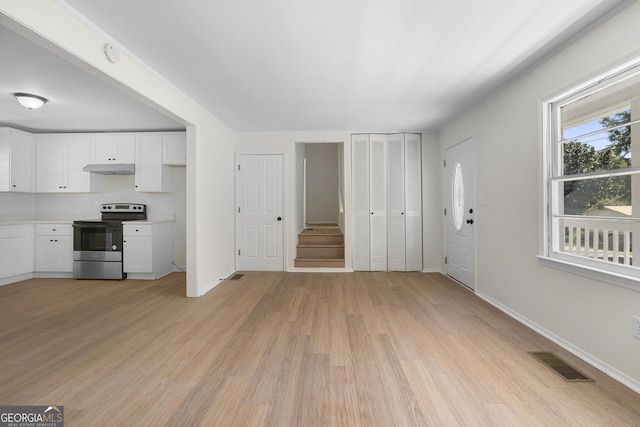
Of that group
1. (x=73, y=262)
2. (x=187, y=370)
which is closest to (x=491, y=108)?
(x=187, y=370)

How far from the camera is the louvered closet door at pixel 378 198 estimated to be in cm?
490

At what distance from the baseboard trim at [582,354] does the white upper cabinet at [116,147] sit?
5.82 meters

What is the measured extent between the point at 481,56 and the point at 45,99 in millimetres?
4871

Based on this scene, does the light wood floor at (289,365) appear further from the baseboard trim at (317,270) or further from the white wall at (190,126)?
the baseboard trim at (317,270)

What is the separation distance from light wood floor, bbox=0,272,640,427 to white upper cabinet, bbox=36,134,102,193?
202cm

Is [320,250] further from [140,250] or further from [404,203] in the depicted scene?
[140,250]

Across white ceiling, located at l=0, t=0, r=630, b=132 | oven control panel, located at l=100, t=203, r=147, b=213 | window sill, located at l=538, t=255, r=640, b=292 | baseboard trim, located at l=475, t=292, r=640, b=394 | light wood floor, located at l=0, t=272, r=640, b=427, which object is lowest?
light wood floor, located at l=0, t=272, r=640, b=427

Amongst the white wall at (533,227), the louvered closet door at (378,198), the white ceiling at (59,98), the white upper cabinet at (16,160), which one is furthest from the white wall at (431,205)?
the white upper cabinet at (16,160)

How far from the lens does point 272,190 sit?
16.2 feet

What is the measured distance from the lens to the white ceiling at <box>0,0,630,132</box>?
1853 millimetres

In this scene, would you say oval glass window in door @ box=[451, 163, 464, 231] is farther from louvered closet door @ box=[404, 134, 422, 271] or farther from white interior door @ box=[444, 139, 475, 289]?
louvered closet door @ box=[404, 134, 422, 271]

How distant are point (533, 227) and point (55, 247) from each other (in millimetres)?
6651

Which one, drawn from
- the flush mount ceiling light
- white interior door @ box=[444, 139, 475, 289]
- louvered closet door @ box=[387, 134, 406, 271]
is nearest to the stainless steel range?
the flush mount ceiling light

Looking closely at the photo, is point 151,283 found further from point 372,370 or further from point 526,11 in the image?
point 526,11
